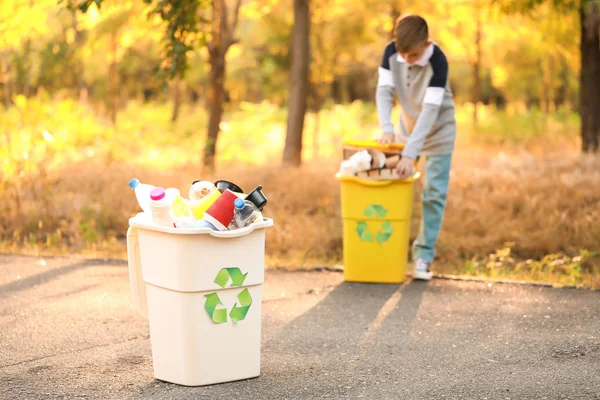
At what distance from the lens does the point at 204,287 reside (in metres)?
3.59

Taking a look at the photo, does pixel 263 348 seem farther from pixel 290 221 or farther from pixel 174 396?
pixel 290 221

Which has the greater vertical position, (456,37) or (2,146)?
(456,37)

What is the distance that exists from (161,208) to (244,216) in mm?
372

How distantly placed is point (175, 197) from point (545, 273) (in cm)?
378

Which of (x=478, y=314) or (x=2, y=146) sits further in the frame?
(x=2, y=146)

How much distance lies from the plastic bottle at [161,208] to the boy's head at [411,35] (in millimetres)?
2575

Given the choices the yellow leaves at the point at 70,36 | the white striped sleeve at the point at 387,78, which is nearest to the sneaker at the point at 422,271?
the white striped sleeve at the point at 387,78

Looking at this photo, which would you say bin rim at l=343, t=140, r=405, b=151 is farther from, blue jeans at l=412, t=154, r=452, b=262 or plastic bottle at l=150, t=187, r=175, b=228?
plastic bottle at l=150, t=187, r=175, b=228

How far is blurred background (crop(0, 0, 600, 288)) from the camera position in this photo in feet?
24.0

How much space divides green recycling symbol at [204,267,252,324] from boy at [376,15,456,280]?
7.31ft

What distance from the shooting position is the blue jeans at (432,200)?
6.04 meters

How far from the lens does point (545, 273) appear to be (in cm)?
658

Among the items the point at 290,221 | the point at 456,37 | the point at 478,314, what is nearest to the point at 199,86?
the point at 456,37

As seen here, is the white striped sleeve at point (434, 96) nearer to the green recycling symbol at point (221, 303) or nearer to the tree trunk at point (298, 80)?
the green recycling symbol at point (221, 303)
